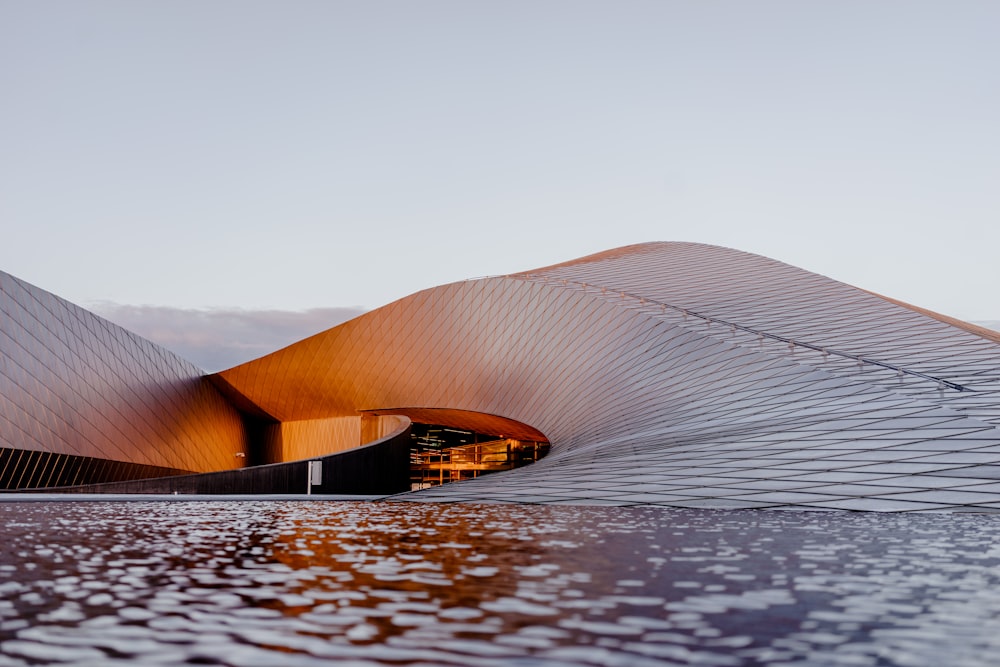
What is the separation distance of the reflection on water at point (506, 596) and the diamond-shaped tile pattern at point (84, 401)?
2401 centimetres

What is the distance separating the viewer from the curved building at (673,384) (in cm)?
1234

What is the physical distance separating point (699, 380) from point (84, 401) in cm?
2610

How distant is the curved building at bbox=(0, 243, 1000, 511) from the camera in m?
12.3

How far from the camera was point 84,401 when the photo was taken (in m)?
34.6

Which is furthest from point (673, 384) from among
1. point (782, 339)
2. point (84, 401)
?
point (84, 401)

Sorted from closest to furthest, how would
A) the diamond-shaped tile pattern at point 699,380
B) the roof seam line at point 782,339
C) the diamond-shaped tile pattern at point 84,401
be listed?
the diamond-shaped tile pattern at point 699,380, the roof seam line at point 782,339, the diamond-shaped tile pattern at point 84,401

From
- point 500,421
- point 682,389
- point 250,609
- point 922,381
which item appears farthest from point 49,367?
point 250,609

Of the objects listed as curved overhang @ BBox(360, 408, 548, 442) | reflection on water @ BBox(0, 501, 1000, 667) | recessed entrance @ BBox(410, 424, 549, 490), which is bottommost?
reflection on water @ BBox(0, 501, 1000, 667)

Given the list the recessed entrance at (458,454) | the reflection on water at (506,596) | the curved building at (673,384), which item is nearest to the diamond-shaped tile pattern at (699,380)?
the curved building at (673,384)

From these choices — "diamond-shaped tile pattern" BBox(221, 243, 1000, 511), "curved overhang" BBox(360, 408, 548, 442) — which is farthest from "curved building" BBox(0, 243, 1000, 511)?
"curved overhang" BBox(360, 408, 548, 442)

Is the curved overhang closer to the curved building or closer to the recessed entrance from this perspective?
the curved building

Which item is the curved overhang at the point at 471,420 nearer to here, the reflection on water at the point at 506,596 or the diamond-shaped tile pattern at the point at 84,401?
the diamond-shaped tile pattern at the point at 84,401

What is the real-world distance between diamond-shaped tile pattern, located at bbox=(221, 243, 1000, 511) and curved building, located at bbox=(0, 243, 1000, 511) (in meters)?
0.06

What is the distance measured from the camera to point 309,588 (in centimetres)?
482
